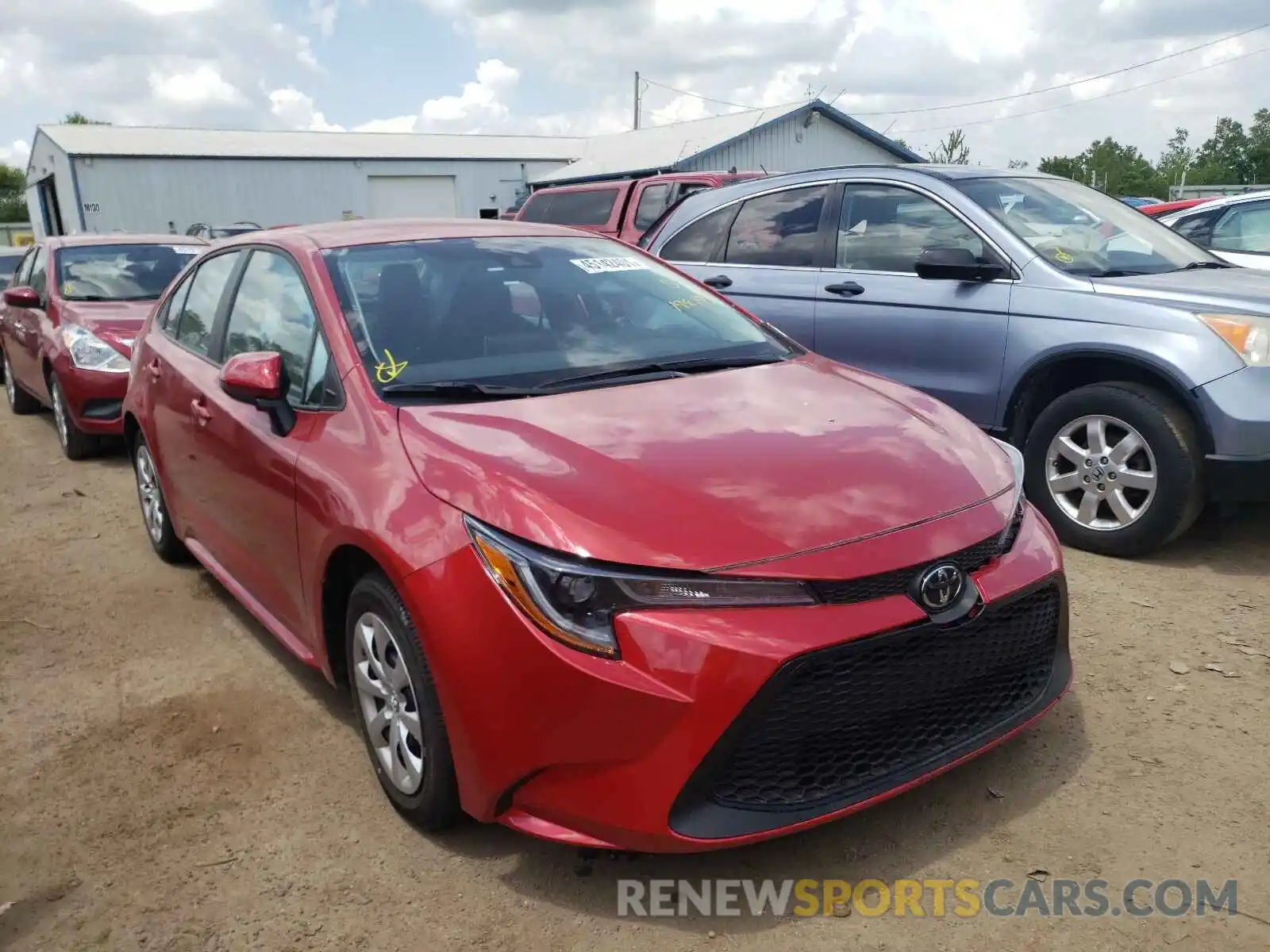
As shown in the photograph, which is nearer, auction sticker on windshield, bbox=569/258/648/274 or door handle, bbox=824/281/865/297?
auction sticker on windshield, bbox=569/258/648/274

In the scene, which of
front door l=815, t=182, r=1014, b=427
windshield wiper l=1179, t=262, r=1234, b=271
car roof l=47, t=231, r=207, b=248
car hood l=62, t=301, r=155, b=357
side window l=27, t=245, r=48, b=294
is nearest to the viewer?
front door l=815, t=182, r=1014, b=427

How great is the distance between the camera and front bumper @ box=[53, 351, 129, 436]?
7.00 m

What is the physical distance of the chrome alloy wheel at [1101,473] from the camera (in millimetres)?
4406

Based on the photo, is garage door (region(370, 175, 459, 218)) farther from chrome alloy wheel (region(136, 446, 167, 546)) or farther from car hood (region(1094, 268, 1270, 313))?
car hood (region(1094, 268, 1270, 313))

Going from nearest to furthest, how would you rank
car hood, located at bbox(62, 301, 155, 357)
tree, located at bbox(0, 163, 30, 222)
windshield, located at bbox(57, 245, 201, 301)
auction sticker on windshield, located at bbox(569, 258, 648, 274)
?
auction sticker on windshield, located at bbox(569, 258, 648, 274) → car hood, located at bbox(62, 301, 155, 357) → windshield, located at bbox(57, 245, 201, 301) → tree, located at bbox(0, 163, 30, 222)

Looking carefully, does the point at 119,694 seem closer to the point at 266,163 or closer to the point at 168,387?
the point at 168,387

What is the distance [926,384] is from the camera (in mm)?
5168

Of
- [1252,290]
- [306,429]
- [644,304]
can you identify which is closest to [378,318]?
[306,429]

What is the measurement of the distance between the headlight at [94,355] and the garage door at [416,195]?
30.0 m

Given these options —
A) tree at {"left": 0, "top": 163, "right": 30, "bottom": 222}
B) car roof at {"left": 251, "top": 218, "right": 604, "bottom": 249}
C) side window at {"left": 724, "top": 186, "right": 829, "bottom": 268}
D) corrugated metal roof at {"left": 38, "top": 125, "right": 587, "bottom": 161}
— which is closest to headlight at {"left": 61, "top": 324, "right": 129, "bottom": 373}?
car roof at {"left": 251, "top": 218, "right": 604, "bottom": 249}

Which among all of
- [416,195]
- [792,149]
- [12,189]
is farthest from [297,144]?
[12,189]

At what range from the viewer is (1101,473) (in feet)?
14.8

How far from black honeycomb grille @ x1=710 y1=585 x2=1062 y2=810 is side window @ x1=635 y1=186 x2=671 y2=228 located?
1011 cm

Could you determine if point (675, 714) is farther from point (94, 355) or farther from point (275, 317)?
point (94, 355)
